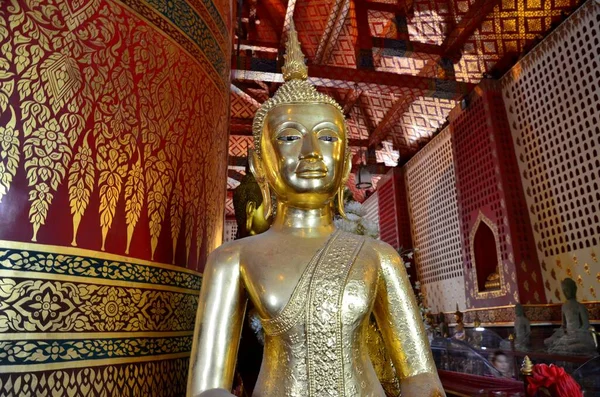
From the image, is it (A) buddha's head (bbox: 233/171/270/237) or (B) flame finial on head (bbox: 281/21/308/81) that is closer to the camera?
(B) flame finial on head (bbox: 281/21/308/81)

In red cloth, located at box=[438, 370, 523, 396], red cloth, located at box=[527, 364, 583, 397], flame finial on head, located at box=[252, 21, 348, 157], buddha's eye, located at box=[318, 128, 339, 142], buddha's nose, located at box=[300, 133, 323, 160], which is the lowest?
red cloth, located at box=[438, 370, 523, 396]

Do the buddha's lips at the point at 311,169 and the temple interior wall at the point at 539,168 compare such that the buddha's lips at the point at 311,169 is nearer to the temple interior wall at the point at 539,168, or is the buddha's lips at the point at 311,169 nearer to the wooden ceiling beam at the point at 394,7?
the temple interior wall at the point at 539,168

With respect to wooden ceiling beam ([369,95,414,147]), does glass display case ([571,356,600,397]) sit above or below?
below

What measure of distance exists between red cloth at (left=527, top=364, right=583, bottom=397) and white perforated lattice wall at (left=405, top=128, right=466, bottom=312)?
887cm

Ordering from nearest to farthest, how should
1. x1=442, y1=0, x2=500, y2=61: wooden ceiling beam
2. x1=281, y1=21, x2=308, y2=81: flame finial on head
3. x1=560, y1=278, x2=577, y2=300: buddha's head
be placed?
x1=281, y1=21, x2=308, y2=81: flame finial on head, x1=560, y1=278, x2=577, y2=300: buddha's head, x1=442, y1=0, x2=500, y2=61: wooden ceiling beam

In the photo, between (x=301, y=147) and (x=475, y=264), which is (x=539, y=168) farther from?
(x=301, y=147)

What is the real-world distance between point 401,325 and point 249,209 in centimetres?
92

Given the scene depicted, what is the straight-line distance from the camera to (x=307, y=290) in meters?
1.19

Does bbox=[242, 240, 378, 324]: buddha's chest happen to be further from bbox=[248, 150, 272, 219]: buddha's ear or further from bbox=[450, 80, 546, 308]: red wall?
bbox=[450, 80, 546, 308]: red wall

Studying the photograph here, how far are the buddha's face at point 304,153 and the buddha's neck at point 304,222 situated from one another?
3 cm

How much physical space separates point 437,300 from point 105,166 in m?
10.8

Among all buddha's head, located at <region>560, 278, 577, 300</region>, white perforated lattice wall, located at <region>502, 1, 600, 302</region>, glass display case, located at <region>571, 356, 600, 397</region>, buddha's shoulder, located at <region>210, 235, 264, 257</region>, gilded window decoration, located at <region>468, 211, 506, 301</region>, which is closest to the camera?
buddha's shoulder, located at <region>210, 235, 264, 257</region>

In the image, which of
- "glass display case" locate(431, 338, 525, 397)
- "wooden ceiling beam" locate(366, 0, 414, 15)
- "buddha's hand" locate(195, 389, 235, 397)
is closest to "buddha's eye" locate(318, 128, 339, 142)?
"buddha's hand" locate(195, 389, 235, 397)

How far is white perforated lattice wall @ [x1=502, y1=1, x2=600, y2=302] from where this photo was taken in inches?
248
